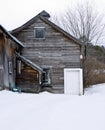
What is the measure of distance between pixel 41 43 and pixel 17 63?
273cm

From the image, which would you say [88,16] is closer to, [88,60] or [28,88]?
[88,60]

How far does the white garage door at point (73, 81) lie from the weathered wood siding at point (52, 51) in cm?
33

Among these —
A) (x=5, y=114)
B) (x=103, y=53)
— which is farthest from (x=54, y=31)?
(x=103, y=53)

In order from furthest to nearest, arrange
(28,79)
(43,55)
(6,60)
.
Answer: (43,55)
(28,79)
(6,60)

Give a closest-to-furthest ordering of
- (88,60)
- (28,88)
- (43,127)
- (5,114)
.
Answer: (43,127) → (5,114) → (28,88) → (88,60)

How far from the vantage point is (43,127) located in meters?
9.81

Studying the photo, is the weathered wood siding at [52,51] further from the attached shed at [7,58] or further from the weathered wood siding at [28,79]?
the weathered wood siding at [28,79]

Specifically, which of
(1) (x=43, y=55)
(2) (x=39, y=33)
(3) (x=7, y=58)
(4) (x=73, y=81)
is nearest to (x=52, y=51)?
(1) (x=43, y=55)

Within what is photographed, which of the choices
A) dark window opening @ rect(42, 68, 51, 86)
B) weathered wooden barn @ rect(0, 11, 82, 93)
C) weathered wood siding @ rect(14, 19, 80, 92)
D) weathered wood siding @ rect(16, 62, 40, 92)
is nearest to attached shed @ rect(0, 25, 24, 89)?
weathered wooden barn @ rect(0, 11, 82, 93)

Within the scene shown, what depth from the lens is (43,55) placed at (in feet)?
93.2

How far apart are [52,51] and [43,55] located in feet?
2.70

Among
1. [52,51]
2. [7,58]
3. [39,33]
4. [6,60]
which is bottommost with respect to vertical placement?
[6,60]

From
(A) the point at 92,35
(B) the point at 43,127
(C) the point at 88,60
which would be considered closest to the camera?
(B) the point at 43,127

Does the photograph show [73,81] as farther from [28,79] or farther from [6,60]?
[6,60]
